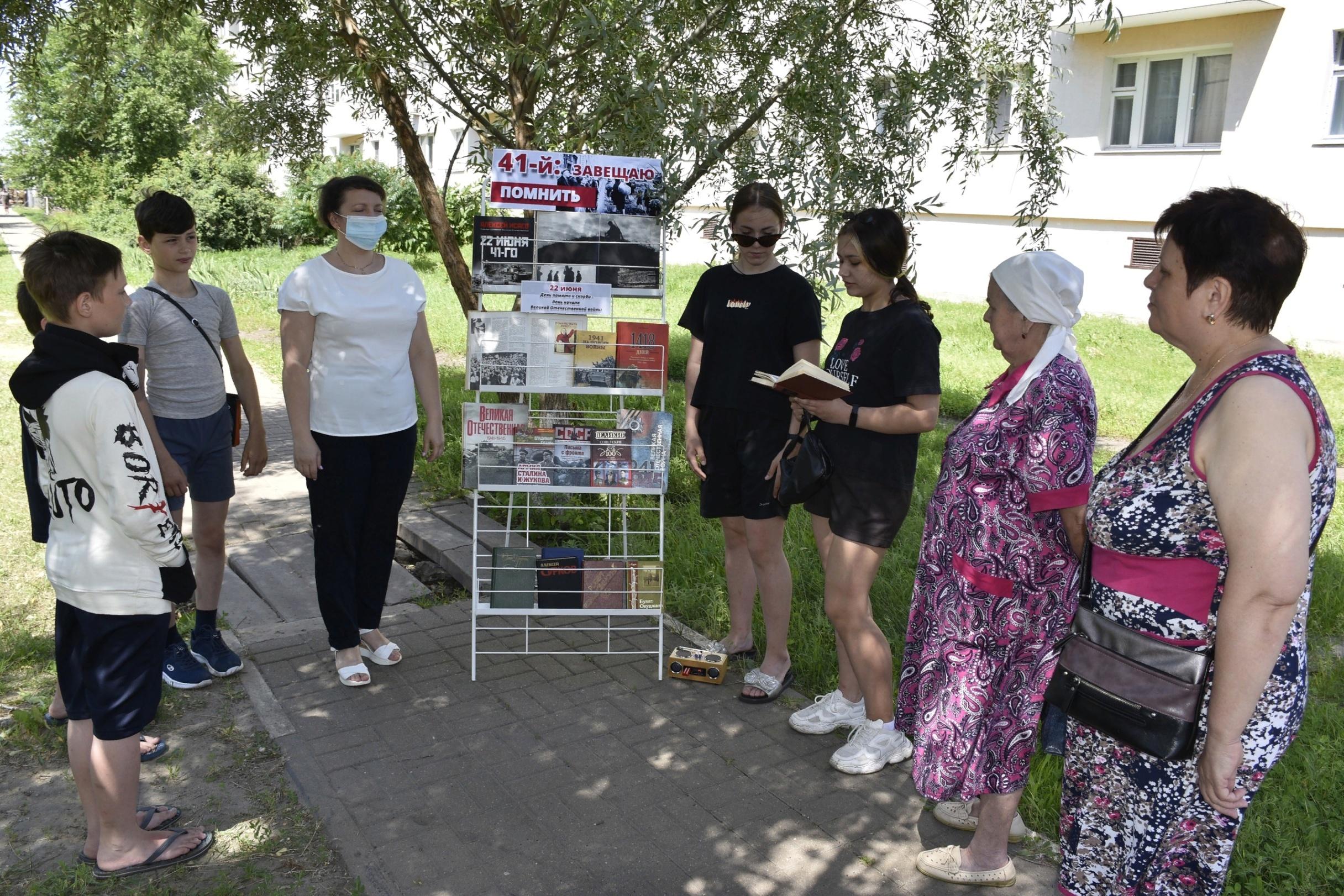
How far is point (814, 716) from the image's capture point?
438 centimetres

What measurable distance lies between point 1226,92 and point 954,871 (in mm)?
16312

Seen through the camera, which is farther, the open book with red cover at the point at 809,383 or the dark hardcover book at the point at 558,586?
the dark hardcover book at the point at 558,586

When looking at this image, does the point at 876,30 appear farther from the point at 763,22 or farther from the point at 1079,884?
the point at 1079,884

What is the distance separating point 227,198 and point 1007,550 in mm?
32461

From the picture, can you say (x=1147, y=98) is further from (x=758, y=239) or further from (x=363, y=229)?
(x=363, y=229)

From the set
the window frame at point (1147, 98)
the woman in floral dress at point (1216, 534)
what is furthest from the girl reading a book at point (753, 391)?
the window frame at point (1147, 98)

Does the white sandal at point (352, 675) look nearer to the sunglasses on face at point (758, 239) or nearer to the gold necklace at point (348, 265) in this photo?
the gold necklace at point (348, 265)

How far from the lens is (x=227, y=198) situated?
3122 cm

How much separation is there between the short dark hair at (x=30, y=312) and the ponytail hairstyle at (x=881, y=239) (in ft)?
9.47

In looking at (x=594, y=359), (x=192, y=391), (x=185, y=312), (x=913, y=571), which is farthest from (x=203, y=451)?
(x=913, y=571)

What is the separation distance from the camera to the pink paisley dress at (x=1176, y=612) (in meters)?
2.23

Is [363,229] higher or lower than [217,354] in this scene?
higher

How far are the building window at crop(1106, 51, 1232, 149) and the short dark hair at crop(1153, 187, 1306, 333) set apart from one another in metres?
16.2

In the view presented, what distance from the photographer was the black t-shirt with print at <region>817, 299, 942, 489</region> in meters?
3.74
